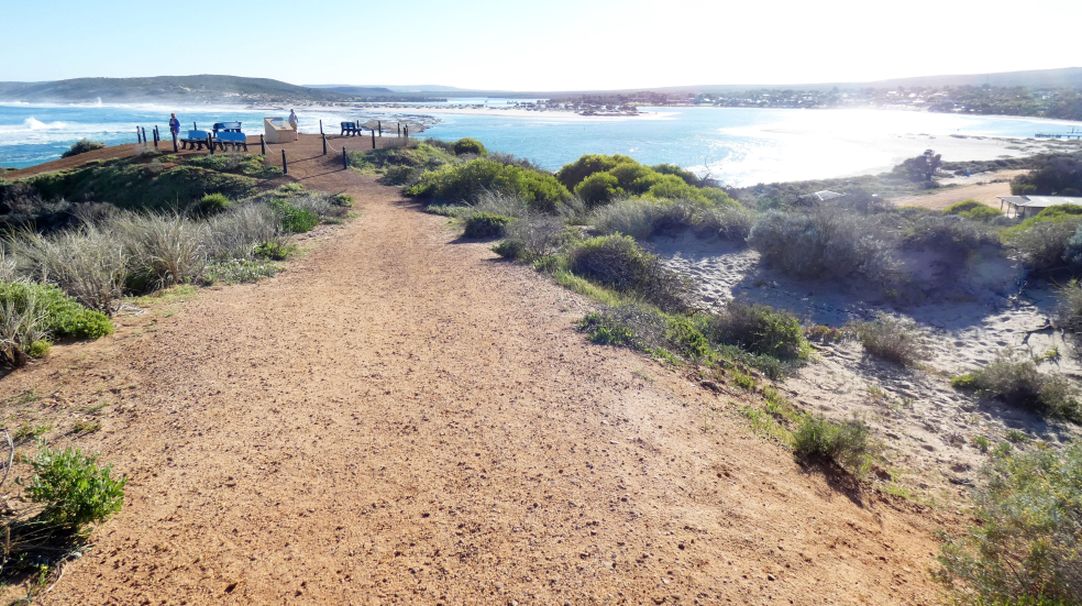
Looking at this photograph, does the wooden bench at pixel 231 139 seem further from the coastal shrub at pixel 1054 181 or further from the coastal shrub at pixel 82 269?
A: the coastal shrub at pixel 1054 181

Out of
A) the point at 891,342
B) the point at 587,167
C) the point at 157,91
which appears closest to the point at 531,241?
→ the point at 891,342

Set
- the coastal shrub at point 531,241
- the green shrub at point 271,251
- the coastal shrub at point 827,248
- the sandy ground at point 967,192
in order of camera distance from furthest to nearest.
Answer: the sandy ground at point 967,192, the coastal shrub at point 827,248, the coastal shrub at point 531,241, the green shrub at point 271,251

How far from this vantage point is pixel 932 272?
1104cm

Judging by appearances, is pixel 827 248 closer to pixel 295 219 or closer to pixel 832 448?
pixel 832 448

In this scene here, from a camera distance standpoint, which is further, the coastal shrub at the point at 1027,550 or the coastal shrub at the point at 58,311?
the coastal shrub at the point at 58,311

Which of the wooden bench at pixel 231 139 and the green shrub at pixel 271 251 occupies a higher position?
the wooden bench at pixel 231 139

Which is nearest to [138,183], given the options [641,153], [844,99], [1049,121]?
[641,153]

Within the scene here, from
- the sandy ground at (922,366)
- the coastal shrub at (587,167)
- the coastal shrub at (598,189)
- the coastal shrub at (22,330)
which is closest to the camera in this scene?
the coastal shrub at (22,330)

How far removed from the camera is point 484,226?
40.1 ft

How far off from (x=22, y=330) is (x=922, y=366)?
1008cm

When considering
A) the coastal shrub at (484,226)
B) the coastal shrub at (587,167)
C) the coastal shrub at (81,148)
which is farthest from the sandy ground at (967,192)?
the coastal shrub at (81,148)

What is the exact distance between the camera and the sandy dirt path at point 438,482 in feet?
9.87

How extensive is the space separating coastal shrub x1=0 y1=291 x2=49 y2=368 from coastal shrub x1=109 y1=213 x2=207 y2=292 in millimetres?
2224

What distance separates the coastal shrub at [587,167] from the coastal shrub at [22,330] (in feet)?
53.3
